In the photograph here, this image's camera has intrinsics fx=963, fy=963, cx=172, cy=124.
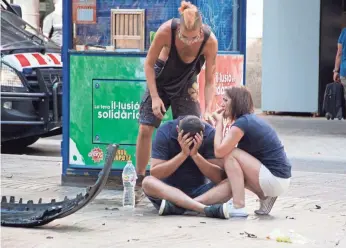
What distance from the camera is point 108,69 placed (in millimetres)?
8102

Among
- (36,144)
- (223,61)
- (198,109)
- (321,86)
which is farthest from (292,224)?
(321,86)

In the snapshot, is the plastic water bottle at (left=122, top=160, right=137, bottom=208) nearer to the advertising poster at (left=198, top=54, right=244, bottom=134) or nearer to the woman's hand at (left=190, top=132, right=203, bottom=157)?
the woman's hand at (left=190, top=132, right=203, bottom=157)

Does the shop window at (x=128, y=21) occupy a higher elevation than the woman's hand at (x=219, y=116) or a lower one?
higher

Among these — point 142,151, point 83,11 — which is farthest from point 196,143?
point 83,11

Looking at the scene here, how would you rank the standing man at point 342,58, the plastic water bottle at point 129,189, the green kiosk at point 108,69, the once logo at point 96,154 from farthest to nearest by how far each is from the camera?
the standing man at point 342,58
the once logo at point 96,154
the green kiosk at point 108,69
the plastic water bottle at point 129,189

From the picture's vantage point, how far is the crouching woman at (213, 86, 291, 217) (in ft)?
22.5

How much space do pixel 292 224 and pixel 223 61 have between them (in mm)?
2134

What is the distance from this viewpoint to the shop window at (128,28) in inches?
328

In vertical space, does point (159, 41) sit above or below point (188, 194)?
above

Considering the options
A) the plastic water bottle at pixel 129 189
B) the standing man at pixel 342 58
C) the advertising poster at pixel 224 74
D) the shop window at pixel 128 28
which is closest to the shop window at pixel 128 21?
the shop window at pixel 128 28

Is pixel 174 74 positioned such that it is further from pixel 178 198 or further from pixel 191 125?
pixel 178 198

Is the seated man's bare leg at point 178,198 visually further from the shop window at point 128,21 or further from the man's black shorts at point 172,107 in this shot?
the shop window at point 128,21

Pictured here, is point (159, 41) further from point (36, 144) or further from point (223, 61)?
point (36, 144)

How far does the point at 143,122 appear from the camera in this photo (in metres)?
7.55
